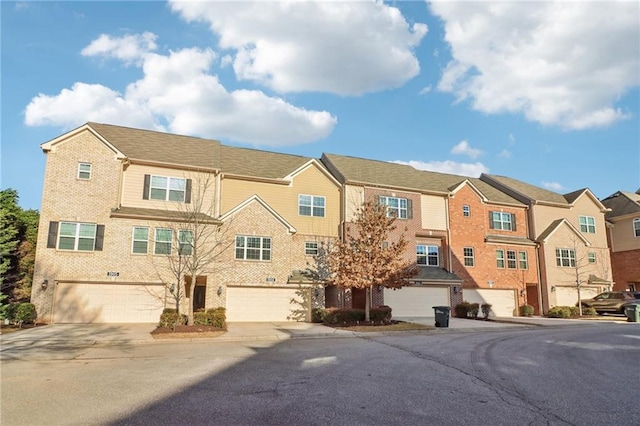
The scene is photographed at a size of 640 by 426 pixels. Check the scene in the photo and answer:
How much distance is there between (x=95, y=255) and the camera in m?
21.6

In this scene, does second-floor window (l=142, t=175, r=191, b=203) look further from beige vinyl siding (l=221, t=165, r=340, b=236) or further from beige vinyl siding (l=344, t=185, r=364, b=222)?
beige vinyl siding (l=344, t=185, r=364, b=222)

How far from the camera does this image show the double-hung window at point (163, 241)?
22672mm

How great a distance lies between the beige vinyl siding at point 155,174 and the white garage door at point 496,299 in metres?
19.1

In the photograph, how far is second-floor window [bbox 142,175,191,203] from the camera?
24.1 meters

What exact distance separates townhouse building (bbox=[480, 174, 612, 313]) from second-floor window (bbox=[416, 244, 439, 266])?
369 inches

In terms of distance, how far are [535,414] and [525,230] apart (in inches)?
1213

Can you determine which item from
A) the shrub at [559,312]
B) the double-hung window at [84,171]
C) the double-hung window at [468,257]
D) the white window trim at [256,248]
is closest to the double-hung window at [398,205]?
the double-hung window at [468,257]

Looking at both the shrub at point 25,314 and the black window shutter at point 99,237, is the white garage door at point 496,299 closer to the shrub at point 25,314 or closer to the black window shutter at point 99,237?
the black window shutter at point 99,237

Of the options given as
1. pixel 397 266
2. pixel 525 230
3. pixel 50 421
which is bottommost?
pixel 50 421

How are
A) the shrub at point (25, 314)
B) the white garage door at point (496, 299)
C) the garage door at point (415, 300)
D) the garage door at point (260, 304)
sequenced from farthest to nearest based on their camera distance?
1. the white garage door at point (496, 299)
2. the garage door at point (415, 300)
3. the garage door at point (260, 304)
4. the shrub at point (25, 314)

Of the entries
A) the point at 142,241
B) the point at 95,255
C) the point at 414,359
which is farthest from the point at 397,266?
the point at 95,255

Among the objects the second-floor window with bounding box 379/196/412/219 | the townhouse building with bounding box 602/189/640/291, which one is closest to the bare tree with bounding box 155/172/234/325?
the second-floor window with bounding box 379/196/412/219

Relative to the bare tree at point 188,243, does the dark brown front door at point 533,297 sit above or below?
below

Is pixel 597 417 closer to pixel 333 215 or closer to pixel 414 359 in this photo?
pixel 414 359
